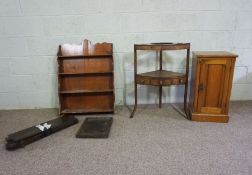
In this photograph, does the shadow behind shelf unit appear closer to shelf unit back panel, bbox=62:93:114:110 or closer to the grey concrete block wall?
shelf unit back panel, bbox=62:93:114:110

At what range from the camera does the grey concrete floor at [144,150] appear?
1.55m

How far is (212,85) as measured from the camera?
7.04 ft

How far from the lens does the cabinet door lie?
6.82 ft

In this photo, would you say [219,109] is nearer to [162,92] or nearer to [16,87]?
[162,92]

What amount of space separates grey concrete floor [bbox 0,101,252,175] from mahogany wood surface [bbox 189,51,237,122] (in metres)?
0.11

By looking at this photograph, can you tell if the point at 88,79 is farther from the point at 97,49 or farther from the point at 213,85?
the point at 213,85

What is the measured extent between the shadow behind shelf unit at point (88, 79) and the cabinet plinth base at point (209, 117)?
3.05 feet

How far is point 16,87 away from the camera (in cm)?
267

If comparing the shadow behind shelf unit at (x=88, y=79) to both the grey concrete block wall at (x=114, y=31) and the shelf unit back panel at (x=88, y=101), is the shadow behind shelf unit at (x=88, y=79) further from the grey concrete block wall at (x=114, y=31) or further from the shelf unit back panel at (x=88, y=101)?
the grey concrete block wall at (x=114, y=31)

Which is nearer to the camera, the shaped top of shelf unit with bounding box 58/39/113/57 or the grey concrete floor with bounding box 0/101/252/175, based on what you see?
the grey concrete floor with bounding box 0/101/252/175

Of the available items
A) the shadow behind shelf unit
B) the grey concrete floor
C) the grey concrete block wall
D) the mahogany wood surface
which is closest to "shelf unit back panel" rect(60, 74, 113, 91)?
the shadow behind shelf unit

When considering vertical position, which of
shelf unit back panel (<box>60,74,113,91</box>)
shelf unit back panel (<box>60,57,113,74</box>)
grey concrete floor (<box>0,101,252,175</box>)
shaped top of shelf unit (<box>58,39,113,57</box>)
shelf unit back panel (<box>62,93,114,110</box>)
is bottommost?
grey concrete floor (<box>0,101,252,175</box>)

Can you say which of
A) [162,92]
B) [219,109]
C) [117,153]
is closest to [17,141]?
[117,153]

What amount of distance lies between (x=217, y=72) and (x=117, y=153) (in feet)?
4.11
